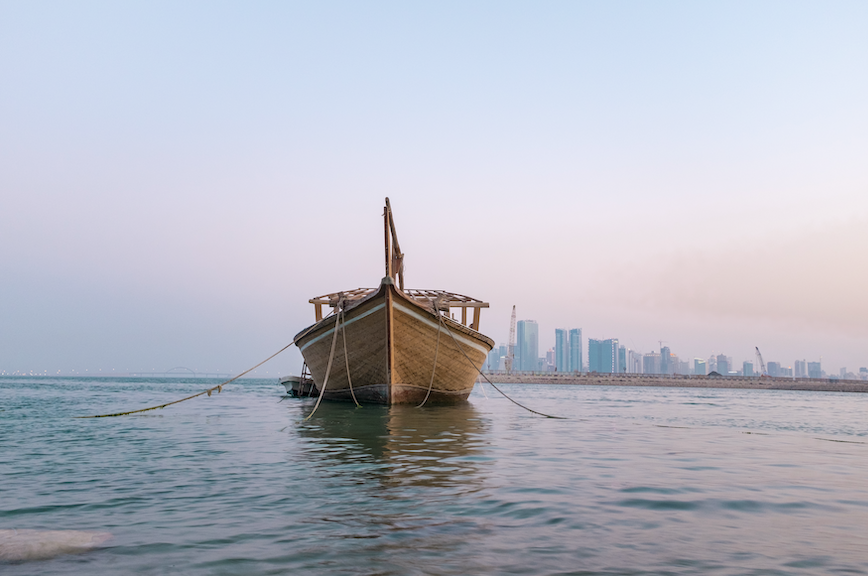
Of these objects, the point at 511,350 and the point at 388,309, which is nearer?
the point at 388,309

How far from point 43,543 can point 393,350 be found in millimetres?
15368

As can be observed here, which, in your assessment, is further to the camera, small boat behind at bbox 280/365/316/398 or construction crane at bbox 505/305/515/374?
construction crane at bbox 505/305/515/374

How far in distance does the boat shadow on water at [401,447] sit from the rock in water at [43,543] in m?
3.31

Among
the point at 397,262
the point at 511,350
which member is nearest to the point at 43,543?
the point at 397,262

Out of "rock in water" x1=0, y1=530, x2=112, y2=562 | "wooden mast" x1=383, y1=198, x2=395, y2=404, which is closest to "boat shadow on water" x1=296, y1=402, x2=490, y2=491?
"wooden mast" x1=383, y1=198, x2=395, y2=404

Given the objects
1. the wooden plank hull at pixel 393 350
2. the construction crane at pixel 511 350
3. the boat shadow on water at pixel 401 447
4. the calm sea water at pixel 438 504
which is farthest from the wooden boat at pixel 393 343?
the construction crane at pixel 511 350

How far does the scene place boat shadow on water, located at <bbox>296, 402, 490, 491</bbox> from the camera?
773 cm

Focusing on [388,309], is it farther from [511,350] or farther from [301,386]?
[511,350]

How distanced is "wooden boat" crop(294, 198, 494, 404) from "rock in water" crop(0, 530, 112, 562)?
1359 cm

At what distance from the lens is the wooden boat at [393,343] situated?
1928cm

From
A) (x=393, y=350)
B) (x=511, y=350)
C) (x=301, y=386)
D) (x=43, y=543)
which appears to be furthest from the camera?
(x=511, y=350)

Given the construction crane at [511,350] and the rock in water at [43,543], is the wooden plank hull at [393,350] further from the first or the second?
the construction crane at [511,350]

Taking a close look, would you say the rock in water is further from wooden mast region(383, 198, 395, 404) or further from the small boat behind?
the small boat behind

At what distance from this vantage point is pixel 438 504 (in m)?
5.94
